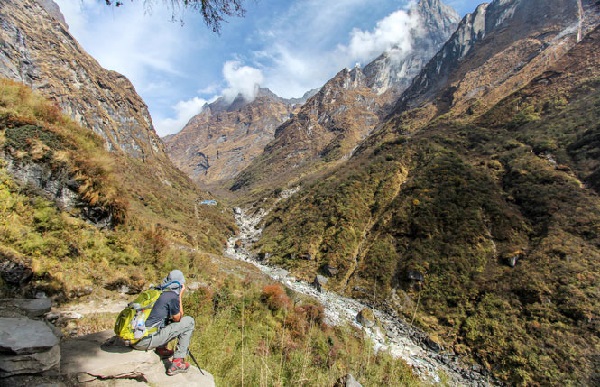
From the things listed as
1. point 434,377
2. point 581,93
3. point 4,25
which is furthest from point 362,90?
point 434,377

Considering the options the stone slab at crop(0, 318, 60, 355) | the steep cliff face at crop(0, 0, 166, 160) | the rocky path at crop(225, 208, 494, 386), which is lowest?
the rocky path at crop(225, 208, 494, 386)

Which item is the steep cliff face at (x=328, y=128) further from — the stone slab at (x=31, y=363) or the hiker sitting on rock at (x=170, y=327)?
the stone slab at (x=31, y=363)

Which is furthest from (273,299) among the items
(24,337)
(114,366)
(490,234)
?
(490,234)

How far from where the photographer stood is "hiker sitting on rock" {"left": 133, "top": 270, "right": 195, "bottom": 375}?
371 cm

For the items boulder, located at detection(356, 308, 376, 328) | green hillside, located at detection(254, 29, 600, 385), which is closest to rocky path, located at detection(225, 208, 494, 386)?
boulder, located at detection(356, 308, 376, 328)

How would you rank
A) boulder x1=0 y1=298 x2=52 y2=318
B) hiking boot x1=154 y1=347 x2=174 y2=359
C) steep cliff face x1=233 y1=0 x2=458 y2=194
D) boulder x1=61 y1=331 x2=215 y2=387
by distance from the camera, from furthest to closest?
steep cliff face x1=233 y1=0 x2=458 y2=194
hiking boot x1=154 y1=347 x2=174 y2=359
boulder x1=0 y1=298 x2=52 y2=318
boulder x1=61 y1=331 x2=215 y2=387

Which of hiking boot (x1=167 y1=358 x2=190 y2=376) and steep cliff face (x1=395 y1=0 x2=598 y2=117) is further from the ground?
steep cliff face (x1=395 y1=0 x2=598 y2=117)

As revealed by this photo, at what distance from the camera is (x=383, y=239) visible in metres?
31.2

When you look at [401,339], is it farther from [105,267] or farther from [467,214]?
[105,267]

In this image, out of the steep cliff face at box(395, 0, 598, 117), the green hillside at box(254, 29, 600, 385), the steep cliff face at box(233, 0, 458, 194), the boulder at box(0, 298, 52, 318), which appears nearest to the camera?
the boulder at box(0, 298, 52, 318)

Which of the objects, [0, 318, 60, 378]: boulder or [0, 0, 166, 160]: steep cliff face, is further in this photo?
[0, 0, 166, 160]: steep cliff face

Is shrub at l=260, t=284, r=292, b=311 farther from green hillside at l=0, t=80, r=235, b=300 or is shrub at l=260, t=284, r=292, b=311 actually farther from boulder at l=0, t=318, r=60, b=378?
boulder at l=0, t=318, r=60, b=378

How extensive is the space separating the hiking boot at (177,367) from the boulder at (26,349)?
1.29 m

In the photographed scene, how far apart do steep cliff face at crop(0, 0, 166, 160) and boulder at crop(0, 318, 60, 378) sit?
57.5 m
